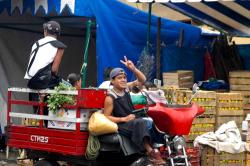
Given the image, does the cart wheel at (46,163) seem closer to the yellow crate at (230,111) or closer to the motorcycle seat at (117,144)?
the motorcycle seat at (117,144)

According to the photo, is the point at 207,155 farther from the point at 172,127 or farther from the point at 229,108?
the point at 172,127

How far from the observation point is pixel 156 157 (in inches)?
259

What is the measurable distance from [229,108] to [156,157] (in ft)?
12.5

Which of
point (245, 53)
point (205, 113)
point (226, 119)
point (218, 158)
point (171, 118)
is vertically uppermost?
point (245, 53)

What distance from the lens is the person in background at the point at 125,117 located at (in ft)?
21.7

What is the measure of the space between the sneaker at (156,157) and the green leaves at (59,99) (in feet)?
3.96

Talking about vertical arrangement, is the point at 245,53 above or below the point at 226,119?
above

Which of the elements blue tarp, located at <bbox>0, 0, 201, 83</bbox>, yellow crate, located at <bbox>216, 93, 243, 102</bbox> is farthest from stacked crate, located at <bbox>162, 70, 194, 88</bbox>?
yellow crate, located at <bbox>216, 93, 243, 102</bbox>

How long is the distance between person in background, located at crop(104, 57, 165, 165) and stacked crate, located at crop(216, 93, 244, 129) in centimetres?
300

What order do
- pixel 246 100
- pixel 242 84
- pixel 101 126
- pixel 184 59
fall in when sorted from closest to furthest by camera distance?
pixel 101 126 → pixel 246 100 → pixel 242 84 → pixel 184 59

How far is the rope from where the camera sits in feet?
22.5

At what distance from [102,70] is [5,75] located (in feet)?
9.74

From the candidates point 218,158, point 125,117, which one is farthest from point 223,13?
point 125,117

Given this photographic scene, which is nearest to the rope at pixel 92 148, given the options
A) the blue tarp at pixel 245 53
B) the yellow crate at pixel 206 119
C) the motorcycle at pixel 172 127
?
the motorcycle at pixel 172 127
